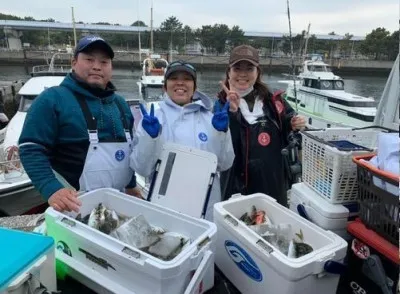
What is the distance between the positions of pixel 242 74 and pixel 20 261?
197cm

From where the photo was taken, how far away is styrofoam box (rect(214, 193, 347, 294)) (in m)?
1.40

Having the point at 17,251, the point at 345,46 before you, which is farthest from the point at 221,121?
the point at 345,46

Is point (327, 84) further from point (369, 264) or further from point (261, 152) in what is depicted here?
point (369, 264)

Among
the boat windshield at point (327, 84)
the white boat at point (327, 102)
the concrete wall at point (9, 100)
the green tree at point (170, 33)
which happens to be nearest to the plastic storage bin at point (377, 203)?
the white boat at point (327, 102)

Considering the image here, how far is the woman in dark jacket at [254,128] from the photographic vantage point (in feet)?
8.25

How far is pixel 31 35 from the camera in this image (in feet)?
216

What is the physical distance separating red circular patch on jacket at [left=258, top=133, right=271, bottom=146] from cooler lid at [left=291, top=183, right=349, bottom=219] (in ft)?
1.63

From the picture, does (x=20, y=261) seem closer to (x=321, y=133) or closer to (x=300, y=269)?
(x=300, y=269)

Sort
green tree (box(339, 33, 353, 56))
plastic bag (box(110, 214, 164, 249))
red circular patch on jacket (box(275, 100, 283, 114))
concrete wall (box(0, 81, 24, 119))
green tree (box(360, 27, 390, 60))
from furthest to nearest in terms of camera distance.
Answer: green tree (box(339, 33, 353, 56))
green tree (box(360, 27, 390, 60))
concrete wall (box(0, 81, 24, 119))
red circular patch on jacket (box(275, 100, 283, 114))
plastic bag (box(110, 214, 164, 249))

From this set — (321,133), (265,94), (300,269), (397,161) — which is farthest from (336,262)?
(265,94)

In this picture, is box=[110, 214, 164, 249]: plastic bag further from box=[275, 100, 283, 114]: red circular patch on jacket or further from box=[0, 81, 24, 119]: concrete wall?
box=[0, 81, 24, 119]: concrete wall

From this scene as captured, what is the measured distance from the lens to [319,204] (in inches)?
73.1

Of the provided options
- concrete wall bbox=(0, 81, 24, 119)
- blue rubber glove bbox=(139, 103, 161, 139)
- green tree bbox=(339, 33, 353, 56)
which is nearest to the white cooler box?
blue rubber glove bbox=(139, 103, 161, 139)

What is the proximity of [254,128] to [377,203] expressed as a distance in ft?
3.87
